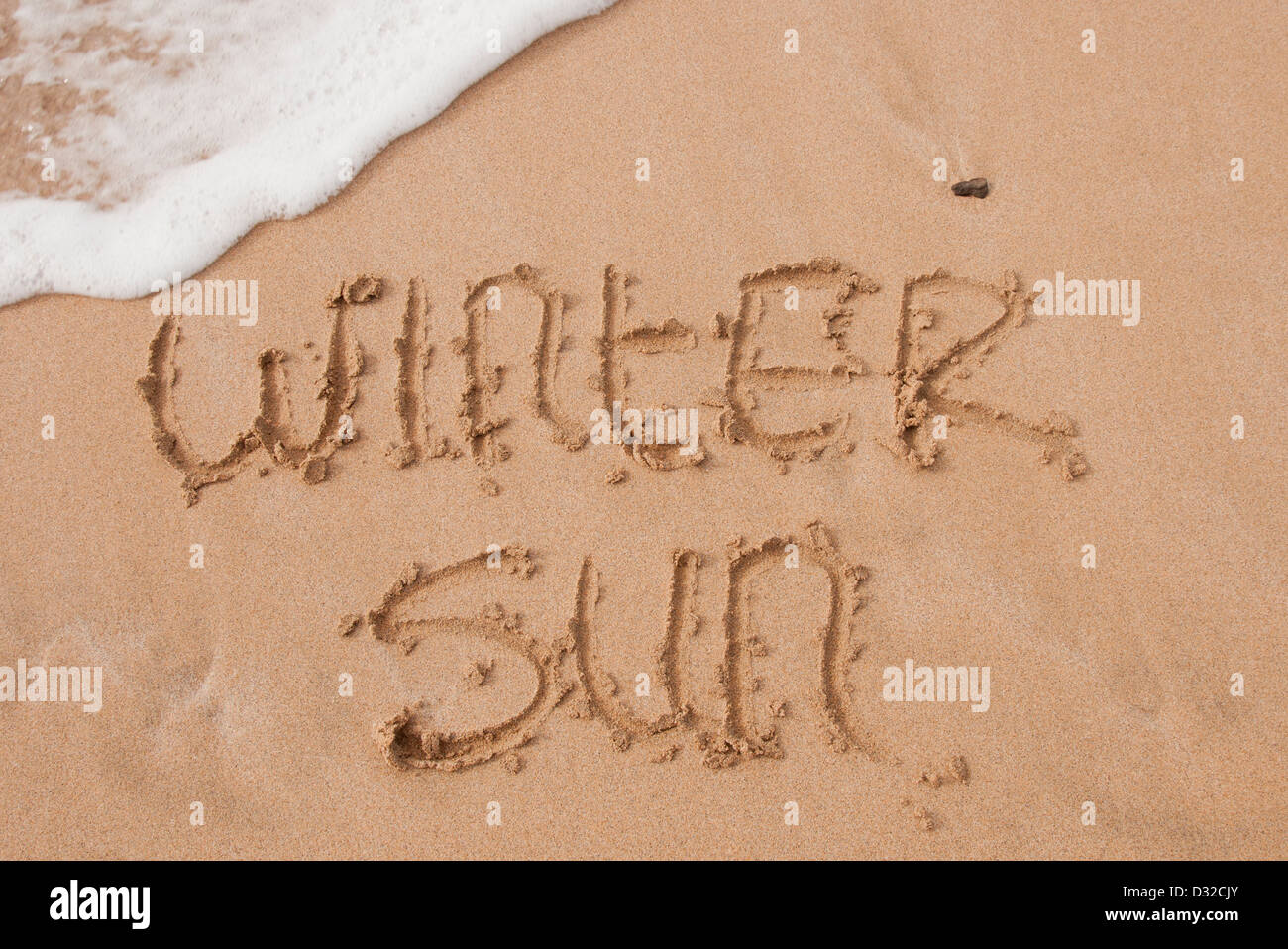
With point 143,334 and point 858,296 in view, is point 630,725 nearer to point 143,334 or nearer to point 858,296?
point 858,296

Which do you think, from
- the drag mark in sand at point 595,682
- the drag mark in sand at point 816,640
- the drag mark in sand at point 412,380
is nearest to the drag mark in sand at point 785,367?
the drag mark in sand at point 816,640

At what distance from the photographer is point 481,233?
3.05 meters

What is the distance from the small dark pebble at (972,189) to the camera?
2.98 metres

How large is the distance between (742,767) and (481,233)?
1.95 meters

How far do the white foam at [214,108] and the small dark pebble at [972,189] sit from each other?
148 cm

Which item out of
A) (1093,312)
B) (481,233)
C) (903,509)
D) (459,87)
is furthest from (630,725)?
(459,87)

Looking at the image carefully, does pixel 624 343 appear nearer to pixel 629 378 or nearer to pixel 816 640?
pixel 629 378

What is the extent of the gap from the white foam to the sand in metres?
0.12

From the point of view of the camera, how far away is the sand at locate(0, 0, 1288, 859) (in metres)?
2.52
